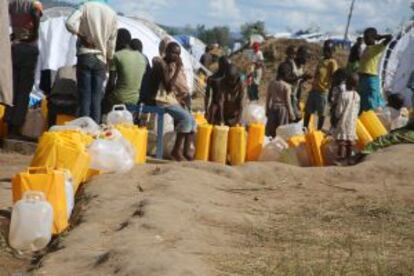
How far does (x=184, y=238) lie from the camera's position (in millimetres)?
5430

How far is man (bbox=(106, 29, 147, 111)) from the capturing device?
10055 millimetres

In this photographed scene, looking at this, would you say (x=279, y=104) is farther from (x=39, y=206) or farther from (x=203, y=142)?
(x=39, y=206)

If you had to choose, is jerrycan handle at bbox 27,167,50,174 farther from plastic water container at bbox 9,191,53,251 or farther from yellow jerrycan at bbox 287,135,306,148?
yellow jerrycan at bbox 287,135,306,148

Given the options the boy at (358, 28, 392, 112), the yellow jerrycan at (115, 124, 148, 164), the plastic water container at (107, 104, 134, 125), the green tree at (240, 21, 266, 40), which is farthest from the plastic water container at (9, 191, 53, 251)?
the green tree at (240, 21, 266, 40)

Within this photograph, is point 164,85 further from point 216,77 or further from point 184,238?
point 184,238

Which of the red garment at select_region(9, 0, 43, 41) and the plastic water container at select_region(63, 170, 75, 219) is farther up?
the red garment at select_region(9, 0, 43, 41)

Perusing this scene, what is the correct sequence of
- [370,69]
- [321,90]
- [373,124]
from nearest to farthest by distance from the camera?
[373,124], [370,69], [321,90]

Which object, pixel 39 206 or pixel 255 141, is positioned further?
pixel 255 141

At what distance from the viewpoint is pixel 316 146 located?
1005 cm

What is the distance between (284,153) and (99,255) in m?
5.12

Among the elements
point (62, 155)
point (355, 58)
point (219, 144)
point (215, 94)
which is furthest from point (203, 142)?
point (355, 58)

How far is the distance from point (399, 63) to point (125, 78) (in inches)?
431

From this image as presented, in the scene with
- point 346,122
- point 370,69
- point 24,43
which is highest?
point 24,43

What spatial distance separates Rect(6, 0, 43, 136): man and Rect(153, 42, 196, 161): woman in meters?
1.42
